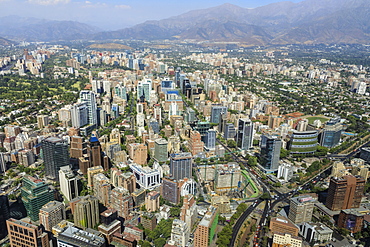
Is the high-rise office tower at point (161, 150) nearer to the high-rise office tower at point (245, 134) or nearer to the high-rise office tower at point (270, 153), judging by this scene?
the high-rise office tower at point (245, 134)

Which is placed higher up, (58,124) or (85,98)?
(85,98)

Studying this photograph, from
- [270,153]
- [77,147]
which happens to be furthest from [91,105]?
[270,153]

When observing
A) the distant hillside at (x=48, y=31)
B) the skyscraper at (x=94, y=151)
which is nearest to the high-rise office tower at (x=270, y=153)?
the skyscraper at (x=94, y=151)

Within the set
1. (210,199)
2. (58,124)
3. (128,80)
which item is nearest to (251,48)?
(128,80)

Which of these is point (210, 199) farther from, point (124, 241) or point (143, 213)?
point (124, 241)

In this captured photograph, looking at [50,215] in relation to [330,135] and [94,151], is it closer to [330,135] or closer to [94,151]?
[94,151]

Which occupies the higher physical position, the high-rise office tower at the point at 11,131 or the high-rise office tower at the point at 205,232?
the high-rise office tower at the point at 11,131

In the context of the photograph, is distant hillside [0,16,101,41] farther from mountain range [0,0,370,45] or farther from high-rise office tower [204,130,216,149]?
high-rise office tower [204,130,216,149]
